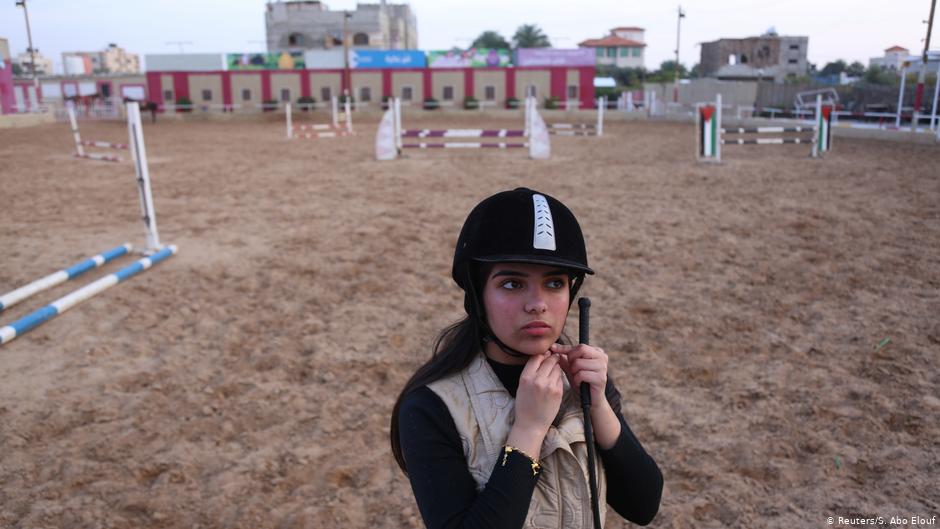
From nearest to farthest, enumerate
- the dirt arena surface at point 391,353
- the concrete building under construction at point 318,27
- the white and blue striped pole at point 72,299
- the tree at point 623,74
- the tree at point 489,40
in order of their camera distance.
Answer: the dirt arena surface at point 391,353
the white and blue striped pole at point 72,299
the concrete building under construction at point 318,27
the tree at point 623,74
the tree at point 489,40

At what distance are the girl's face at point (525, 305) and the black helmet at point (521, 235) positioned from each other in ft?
0.13

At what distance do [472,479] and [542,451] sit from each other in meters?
0.13

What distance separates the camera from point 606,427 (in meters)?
1.18

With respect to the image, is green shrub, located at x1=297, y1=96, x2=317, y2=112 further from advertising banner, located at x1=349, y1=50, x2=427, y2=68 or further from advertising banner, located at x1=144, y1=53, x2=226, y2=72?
advertising banner, located at x1=144, y1=53, x2=226, y2=72

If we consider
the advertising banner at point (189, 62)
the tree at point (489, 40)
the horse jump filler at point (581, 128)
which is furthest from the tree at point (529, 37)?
the horse jump filler at point (581, 128)

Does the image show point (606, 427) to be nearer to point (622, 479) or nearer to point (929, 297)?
point (622, 479)

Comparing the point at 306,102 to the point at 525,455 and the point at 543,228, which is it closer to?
the point at 543,228

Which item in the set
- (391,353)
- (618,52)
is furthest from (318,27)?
(391,353)

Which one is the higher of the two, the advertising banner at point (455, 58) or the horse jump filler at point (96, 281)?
the advertising banner at point (455, 58)

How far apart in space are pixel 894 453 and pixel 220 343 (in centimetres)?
361

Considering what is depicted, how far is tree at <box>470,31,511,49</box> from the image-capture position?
8189 centimetres

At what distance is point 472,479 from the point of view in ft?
3.74

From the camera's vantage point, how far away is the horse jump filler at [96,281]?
4246 mm

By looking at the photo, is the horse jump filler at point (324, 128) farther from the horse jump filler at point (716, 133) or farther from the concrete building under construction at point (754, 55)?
the concrete building under construction at point (754, 55)
